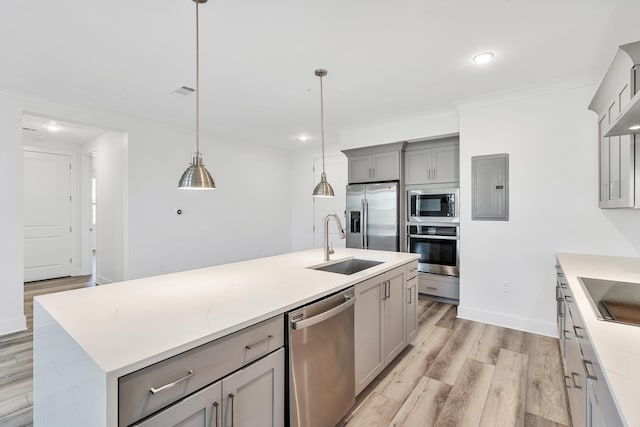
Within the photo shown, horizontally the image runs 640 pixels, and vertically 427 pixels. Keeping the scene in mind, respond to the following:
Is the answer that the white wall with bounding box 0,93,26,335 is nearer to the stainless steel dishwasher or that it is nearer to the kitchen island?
the kitchen island

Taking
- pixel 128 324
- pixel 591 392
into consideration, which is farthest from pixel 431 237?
pixel 128 324

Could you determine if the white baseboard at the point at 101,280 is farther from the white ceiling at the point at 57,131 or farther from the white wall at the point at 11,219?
the white ceiling at the point at 57,131

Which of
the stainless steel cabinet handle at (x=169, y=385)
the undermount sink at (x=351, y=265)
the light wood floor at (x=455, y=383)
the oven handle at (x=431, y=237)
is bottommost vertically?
the light wood floor at (x=455, y=383)

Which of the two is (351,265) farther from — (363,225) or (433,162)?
(433,162)

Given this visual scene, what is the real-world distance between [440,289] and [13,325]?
16.5ft

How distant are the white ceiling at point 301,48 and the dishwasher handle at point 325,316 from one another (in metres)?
1.86

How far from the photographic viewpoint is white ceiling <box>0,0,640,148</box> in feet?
6.41

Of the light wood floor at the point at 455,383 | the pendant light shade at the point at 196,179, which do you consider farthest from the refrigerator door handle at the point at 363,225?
the pendant light shade at the point at 196,179

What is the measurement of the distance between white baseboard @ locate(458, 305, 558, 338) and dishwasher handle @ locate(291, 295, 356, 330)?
7.52 feet

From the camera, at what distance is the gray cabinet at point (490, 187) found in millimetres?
3299

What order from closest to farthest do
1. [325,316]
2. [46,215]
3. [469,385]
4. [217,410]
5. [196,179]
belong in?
[217,410], [325,316], [196,179], [469,385], [46,215]

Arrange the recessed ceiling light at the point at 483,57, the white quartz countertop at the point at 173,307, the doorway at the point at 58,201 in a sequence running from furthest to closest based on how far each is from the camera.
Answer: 1. the doorway at the point at 58,201
2. the recessed ceiling light at the point at 483,57
3. the white quartz countertop at the point at 173,307

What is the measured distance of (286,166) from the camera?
654cm

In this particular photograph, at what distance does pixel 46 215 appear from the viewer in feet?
18.2
